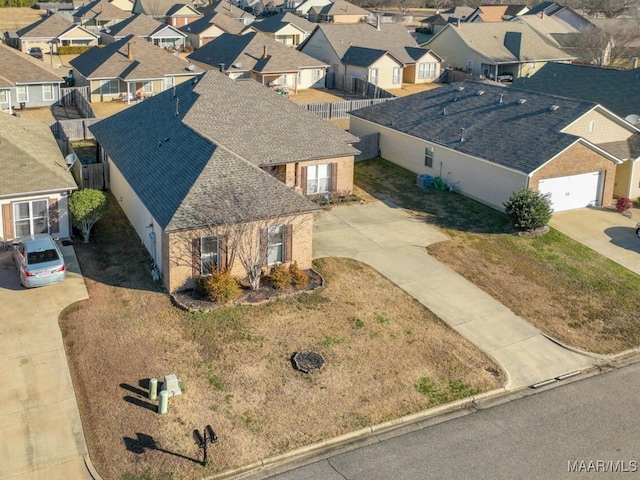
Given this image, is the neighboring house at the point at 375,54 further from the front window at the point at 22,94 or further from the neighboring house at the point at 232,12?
the neighboring house at the point at 232,12

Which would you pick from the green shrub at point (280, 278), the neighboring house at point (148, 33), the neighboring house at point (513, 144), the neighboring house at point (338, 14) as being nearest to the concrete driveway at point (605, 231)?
the neighboring house at point (513, 144)

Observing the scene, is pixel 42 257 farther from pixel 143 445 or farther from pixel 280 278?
pixel 143 445

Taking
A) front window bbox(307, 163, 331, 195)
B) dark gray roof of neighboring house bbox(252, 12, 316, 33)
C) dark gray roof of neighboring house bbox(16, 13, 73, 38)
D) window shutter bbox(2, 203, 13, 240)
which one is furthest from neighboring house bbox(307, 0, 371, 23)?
window shutter bbox(2, 203, 13, 240)

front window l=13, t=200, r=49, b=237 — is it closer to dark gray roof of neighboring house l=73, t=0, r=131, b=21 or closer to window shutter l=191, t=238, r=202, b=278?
window shutter l=191, t=238, r=202, b=278

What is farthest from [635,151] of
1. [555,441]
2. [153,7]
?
[153,7]

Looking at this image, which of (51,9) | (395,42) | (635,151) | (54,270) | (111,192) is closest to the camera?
(54,270)

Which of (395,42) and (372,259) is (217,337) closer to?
(372,259)
